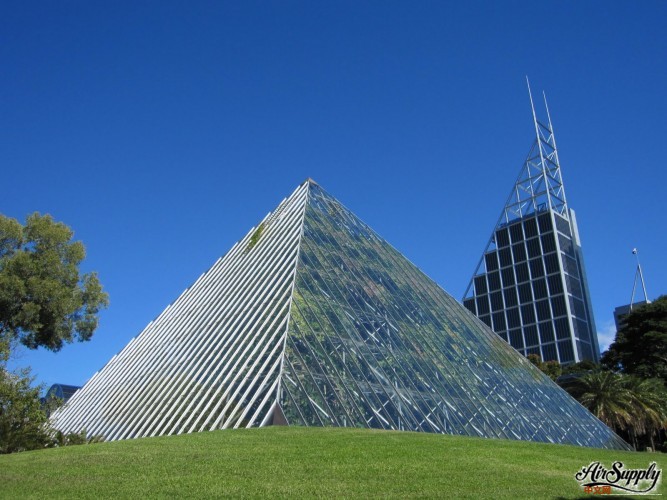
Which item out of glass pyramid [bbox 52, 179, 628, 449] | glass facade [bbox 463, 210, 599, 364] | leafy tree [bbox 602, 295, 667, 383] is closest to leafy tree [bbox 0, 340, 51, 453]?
glass pyramid [bbox 52, 179, 628, 449]

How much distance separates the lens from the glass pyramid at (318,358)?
1883 centimetres

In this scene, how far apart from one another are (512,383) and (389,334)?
27.6ft

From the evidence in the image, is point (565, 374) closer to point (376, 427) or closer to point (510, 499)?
point (376, 427)

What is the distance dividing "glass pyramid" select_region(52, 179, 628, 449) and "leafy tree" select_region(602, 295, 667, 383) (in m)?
32.3

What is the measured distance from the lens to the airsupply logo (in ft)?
37.0

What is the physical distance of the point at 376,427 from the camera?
18.3 m

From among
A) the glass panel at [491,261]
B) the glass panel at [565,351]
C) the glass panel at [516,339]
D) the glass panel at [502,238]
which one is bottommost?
the glass panel at [565,351]

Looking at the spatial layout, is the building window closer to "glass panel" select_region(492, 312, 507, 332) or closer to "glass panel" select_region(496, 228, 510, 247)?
"glass panel" select_region(492, 312, 507, 332)

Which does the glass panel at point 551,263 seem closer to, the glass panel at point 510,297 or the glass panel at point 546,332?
the glass panel at point 510,297

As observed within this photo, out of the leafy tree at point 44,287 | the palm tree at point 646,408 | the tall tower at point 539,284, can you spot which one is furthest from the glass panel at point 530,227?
the leafy tree at point 44,287

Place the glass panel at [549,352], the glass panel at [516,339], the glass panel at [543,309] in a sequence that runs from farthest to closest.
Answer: the glass panel at [516,339] → the glass panel at [543,309] → the glass panel at [549,352]

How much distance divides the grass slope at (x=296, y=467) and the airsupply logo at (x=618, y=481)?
32 centimetres

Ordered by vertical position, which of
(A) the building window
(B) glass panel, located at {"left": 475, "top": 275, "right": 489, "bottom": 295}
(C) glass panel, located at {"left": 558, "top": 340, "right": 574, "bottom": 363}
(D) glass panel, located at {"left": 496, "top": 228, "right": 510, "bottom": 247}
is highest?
Result: (D) glass panel, located at {"left": 496, "top": 228, "right": 510, "bottom": 247}

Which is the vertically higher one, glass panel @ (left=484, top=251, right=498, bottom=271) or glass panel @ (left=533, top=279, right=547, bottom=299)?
glass panel @ (left=484, top=251, right=498, bottom=271)
